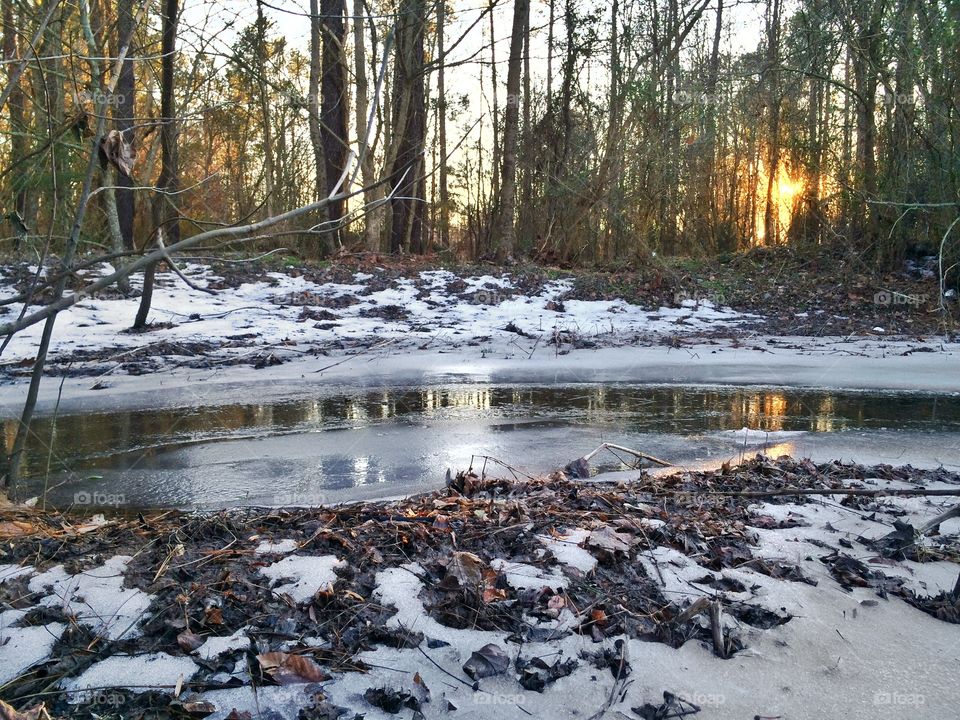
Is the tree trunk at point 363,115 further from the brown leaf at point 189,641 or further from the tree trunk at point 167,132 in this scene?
the brown leaf at point 189,641

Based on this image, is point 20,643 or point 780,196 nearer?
point 20,643

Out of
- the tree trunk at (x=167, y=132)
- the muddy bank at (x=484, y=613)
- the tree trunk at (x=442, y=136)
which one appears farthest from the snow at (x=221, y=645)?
the tree trunk at (x=442, y=136)

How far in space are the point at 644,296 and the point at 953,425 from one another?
21.6 ft

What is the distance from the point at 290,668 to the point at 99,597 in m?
0.78

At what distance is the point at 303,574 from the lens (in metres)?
2.46

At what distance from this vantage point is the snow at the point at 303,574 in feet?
7.76

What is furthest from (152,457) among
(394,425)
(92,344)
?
(92,344)

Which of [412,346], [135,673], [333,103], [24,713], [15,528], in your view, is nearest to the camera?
[24,713]

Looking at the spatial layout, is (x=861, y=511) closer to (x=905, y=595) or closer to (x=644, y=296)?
(x=905, y=595)

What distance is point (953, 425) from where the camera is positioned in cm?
524

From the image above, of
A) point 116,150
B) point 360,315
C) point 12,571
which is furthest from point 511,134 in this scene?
point 12,571

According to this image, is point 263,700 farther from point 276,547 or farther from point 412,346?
point 412,346

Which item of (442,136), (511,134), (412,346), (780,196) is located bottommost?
(412,346)

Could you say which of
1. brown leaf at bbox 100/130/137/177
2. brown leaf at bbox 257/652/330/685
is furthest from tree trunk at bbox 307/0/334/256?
brown leaf at bbox 257/652/330/685
